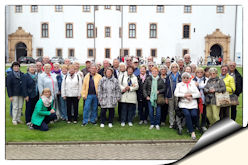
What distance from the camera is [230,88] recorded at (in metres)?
6.56

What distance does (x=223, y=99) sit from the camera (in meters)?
6.67

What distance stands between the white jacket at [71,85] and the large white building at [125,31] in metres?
0.80

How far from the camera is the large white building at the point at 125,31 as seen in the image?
591cm

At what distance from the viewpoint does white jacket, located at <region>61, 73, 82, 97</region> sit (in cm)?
744

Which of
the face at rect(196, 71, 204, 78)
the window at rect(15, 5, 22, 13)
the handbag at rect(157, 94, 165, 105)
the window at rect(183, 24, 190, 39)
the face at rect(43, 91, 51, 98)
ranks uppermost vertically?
the window at rect(15, 5, 22, 13)

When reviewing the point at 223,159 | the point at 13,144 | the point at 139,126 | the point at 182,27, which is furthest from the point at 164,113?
the point at 13,144

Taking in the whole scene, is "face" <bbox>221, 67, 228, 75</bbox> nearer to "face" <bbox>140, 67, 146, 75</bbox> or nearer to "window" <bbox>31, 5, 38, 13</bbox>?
"face" <bbox>140, 67, 146, 75</bbox>

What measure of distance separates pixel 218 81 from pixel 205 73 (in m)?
0.40

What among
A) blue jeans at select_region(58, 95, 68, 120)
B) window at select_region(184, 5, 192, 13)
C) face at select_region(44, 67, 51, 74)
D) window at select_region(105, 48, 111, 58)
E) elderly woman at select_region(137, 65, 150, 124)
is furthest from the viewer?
blue jeans at select_region(58, 95, 68, 120)

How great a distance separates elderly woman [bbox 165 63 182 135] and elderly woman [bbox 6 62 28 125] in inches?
132

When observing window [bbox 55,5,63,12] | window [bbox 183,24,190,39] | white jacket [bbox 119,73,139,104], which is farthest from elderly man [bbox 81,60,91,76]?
window [bbox 183,24,190,39]

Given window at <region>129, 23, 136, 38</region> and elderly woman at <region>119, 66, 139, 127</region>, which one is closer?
window at <region>129, 23, 136, 38</region>

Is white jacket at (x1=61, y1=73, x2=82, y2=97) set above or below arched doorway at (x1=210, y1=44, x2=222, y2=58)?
below
